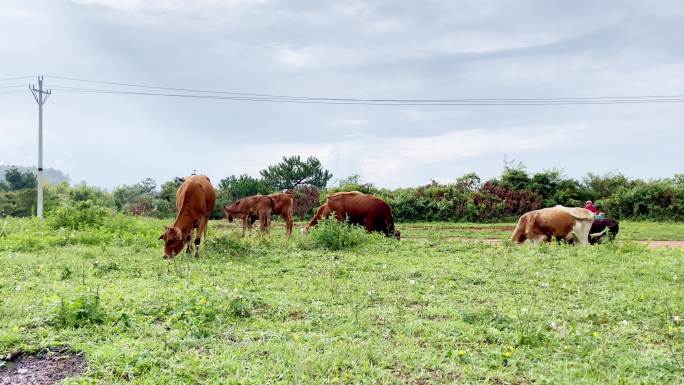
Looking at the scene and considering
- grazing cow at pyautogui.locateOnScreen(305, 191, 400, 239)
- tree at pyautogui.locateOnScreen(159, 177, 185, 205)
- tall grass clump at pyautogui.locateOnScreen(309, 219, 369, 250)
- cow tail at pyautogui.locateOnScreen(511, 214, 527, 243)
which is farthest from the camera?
tree at pyautogui.locateOnScreen(159, 177, 185, 205)

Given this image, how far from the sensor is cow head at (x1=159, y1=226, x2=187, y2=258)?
10.5 metres

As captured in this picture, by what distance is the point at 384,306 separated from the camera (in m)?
6.39

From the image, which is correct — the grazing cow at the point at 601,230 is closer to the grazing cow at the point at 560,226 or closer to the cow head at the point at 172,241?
the grazing cow at the point at 560,226

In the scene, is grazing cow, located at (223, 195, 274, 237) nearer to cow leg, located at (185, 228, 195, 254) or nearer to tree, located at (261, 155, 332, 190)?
cow leg, located at (185, 228, 195, 254)

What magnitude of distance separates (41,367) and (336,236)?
8.07 meters

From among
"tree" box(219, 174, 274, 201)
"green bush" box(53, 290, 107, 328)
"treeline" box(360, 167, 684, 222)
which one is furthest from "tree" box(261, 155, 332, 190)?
"green bush" box(53, 290, 107, 328)

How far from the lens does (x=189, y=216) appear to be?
1134cm

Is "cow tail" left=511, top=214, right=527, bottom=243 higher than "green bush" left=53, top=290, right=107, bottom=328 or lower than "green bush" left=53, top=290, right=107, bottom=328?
higher

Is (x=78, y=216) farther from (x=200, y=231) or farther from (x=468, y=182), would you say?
(x=468, y=182)

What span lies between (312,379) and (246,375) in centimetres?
52

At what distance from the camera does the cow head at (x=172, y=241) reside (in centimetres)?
1048

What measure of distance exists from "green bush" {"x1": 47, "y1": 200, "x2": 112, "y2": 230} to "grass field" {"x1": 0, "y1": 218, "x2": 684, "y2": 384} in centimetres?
476

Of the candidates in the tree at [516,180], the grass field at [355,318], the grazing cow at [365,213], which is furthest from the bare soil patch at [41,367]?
the tree at [516,180]

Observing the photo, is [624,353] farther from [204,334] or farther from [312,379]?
[204,334]
